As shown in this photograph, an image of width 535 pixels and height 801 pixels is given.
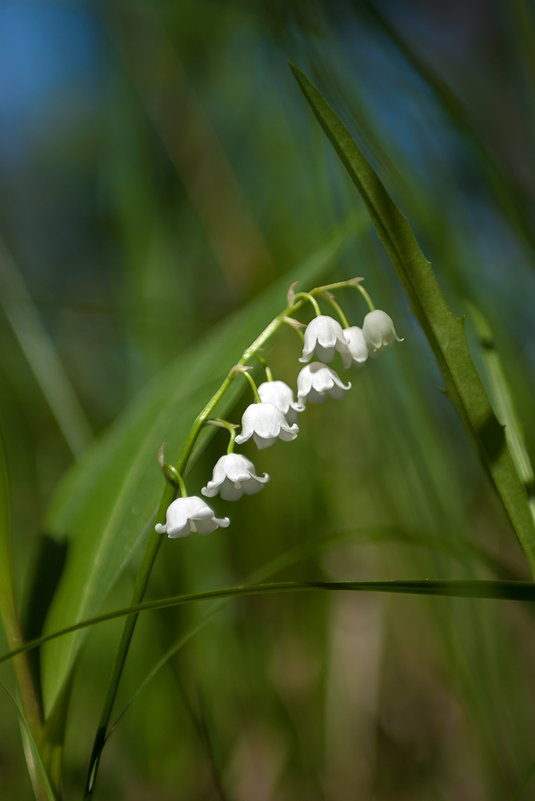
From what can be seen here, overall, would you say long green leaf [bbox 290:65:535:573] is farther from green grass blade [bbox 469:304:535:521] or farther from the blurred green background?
the blurred green background

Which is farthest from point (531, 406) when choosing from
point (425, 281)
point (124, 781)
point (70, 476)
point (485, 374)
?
point (124, 781)

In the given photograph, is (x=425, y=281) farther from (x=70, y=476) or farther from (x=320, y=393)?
(x=70, y=476)

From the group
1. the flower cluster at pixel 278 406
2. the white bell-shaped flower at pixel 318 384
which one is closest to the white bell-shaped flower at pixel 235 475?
the flower cluster at pixel 278 406

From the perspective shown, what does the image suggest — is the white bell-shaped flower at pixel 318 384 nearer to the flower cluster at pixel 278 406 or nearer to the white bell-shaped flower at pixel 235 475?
the flower cluster at pixel 278 406

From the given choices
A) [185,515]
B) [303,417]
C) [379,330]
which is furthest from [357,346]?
[303,417]

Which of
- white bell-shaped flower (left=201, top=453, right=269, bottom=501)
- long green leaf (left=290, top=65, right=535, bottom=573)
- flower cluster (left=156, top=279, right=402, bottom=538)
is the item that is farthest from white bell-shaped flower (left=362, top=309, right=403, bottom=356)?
white bell-shaped flower (left=201, top=453, right=269, bottom=501)

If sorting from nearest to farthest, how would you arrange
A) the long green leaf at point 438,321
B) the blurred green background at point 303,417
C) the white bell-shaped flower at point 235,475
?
1. the long green leaf at point 438,321
2. the white bell-shaped flower at point 235,475
3. the blurred green background at point 303,417
